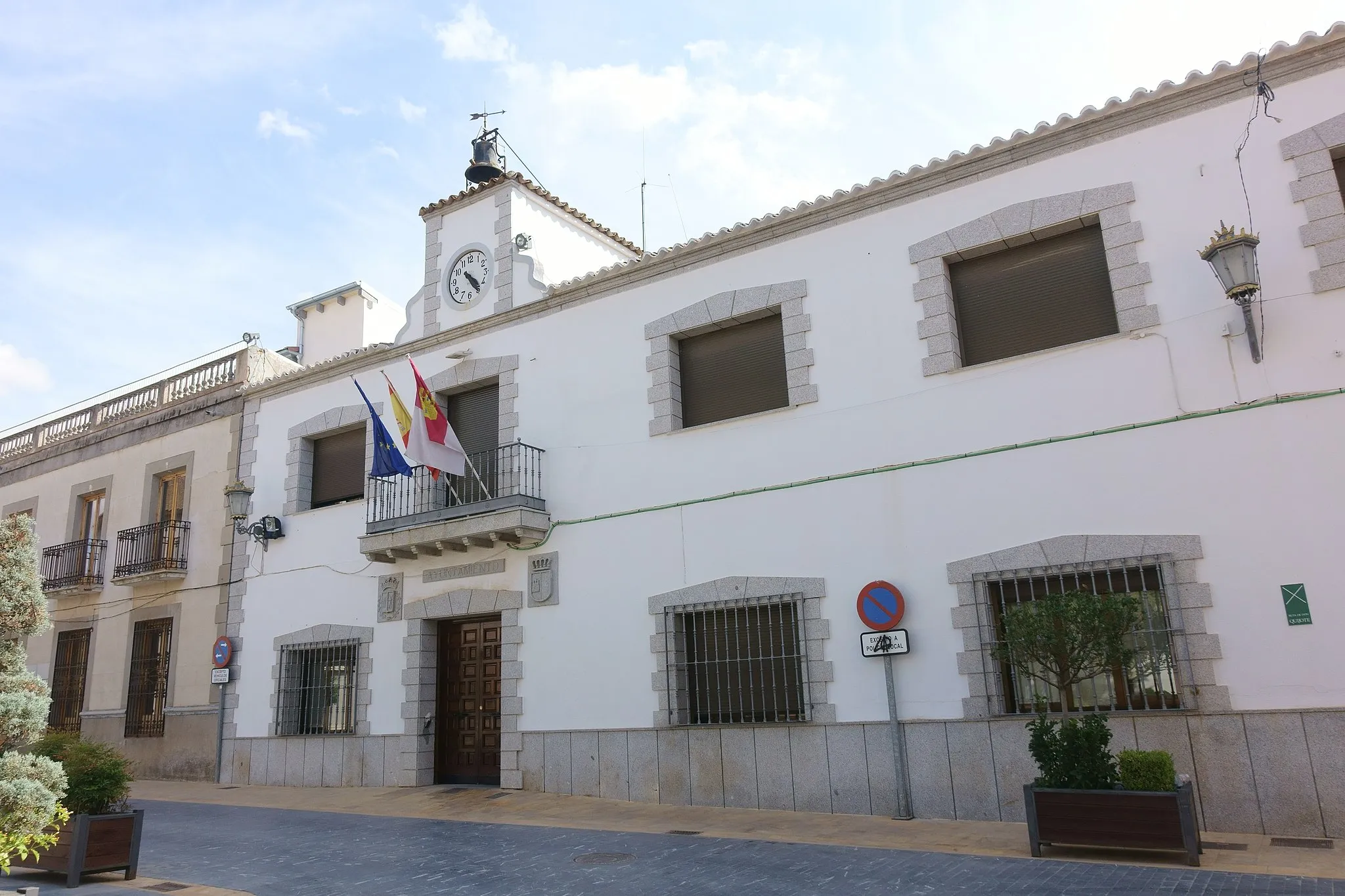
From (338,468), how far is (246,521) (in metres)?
1.72

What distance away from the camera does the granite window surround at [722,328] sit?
9.84 metres

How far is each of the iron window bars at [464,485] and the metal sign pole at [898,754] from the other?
15.2 ft

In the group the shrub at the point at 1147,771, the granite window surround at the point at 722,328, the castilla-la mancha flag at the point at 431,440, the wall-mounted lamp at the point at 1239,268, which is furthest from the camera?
the castilla-la mancha flag at the point at 431,440

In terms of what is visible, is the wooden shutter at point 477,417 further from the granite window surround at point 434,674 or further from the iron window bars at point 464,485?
the granite window surround at point 434,674

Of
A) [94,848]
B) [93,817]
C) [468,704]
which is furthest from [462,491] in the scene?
[94,848]

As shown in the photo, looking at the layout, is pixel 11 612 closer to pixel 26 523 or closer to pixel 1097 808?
pixel 26 523

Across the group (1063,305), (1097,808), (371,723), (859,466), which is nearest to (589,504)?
(859,466)

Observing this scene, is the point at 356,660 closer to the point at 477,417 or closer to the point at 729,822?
the point at 477,417

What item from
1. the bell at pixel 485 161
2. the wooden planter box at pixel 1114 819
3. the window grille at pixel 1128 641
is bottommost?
the wooden planter box at pixel 1114 819

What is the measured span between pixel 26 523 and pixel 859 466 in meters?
6.87

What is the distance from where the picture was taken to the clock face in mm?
12805

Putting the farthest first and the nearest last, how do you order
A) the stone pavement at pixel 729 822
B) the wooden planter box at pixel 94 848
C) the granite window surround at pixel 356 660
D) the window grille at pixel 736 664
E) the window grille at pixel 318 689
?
the window grille at pixel 318 689 < the granite window surround at pixel 356 660 < the window grille at pixel 736 664 < the wooden planter box at pixel 94 848 < the stone pavement at pixel 729 822

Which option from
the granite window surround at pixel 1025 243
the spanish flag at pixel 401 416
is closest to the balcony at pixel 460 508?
the spanish flag at pixel 401 416

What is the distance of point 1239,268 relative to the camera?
24.5 ft
